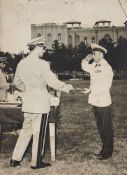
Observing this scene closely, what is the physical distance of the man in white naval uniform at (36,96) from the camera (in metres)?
4.36

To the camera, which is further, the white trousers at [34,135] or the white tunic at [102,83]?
the white tunic at [102,83]

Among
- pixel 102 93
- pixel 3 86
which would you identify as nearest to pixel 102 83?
pixel 102 93

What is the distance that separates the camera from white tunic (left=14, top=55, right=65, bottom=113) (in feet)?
14.3

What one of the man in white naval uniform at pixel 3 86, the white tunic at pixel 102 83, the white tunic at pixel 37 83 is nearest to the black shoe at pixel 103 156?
the white tunic at pixel 102 83

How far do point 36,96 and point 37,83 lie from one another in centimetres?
14

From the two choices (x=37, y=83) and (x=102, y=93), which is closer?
(x=37, y=83)

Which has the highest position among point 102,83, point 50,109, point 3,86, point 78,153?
point 102,83

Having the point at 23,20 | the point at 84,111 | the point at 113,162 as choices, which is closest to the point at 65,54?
the point at 84,111

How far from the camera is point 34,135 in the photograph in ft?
14.5

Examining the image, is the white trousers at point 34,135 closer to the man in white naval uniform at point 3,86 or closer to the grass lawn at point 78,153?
the grass lawn at point 78,153

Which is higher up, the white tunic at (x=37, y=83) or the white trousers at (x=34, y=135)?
the white tunic at (x=37, y=83)

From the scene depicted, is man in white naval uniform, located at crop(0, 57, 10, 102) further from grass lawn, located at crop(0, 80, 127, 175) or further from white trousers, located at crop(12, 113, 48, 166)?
white trousers, located at crop(12, 113, 48, 166)

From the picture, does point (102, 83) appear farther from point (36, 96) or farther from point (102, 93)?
point (36, 96)

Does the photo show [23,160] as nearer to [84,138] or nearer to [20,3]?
[84,138]
